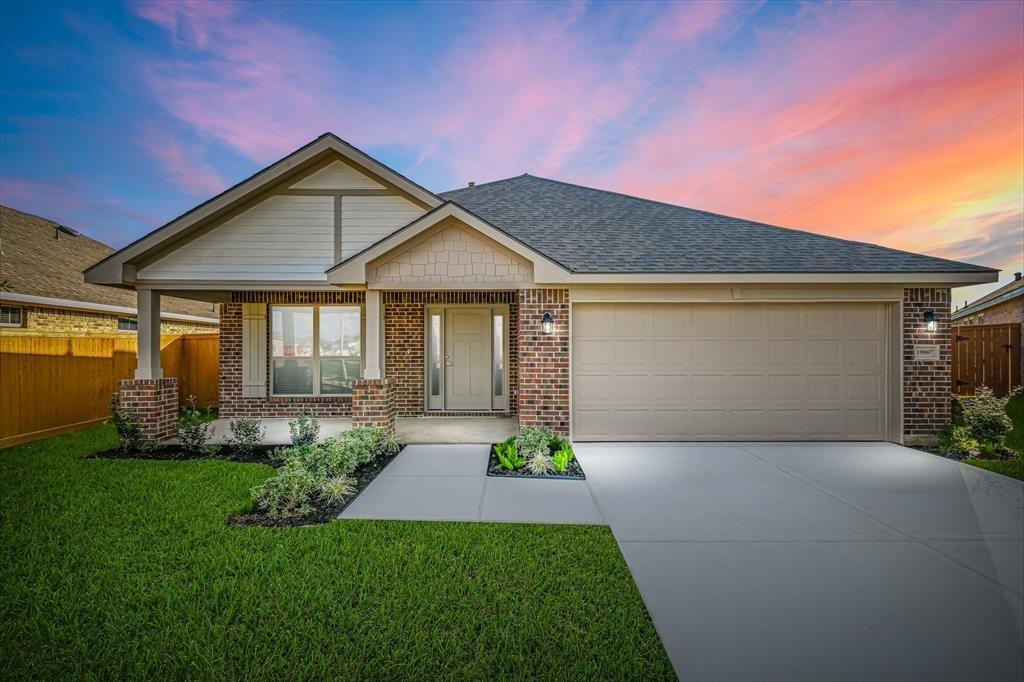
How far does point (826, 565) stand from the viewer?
3535 mm

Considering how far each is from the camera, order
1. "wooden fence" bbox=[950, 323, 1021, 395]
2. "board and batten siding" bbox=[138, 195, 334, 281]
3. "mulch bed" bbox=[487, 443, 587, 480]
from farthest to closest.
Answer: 1. "wooden fence" bbox=[950, 323, 1021, 395]
2. "board and batten siding" bbox=[138, 195, 334, 281]
3. "mulch bed" bbox=[487, 443, 587, 480]

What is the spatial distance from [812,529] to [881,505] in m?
1.30

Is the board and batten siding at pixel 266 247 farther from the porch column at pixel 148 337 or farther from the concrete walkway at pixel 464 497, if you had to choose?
the concrete walkway at pixel 464 497

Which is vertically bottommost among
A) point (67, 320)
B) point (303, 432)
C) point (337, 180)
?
point (303, 432)

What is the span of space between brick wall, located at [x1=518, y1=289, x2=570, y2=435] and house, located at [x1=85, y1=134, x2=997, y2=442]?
2 centimetres

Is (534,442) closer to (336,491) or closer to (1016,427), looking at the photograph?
(336,491)

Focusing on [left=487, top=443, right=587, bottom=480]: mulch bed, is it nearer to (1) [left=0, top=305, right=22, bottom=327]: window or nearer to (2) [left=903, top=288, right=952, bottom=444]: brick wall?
(2) [left=903, top=288, right=952, bottom=444]: brick wall

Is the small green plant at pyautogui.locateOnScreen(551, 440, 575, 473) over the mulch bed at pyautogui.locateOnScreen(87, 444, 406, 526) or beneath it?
over

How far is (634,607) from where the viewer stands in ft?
9.62

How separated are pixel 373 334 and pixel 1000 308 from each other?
23.4m

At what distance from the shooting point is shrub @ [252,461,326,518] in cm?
461

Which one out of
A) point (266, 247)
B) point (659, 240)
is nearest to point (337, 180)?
point (266, 247)

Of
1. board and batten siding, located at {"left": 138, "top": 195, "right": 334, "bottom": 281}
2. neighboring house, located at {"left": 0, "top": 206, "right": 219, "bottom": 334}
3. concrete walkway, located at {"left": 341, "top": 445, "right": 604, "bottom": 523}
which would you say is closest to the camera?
concrete walkway, located at {"left": 341, "top": 445, "right": 604, "bottom": 523}

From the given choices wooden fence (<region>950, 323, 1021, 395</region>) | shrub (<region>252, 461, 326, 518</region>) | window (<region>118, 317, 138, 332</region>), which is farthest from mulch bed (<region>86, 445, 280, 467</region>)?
wooden fence (<region>950, 323, 1021, 395</region>)
